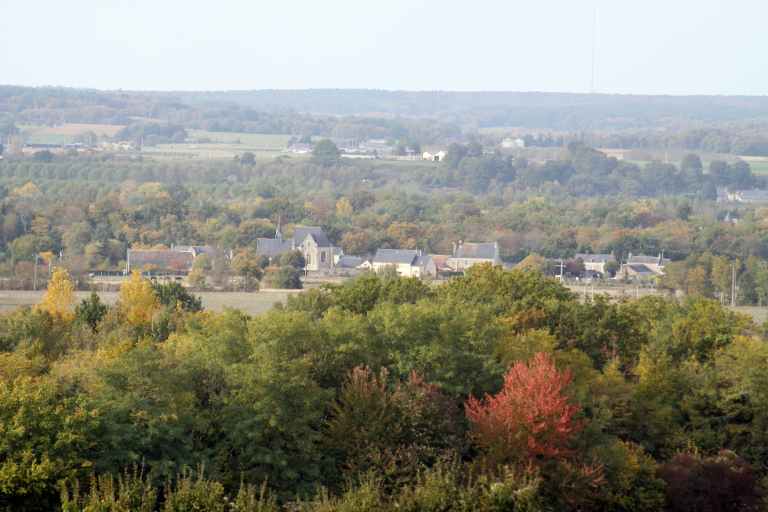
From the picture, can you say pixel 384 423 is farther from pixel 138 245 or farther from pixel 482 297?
pixel 138 245

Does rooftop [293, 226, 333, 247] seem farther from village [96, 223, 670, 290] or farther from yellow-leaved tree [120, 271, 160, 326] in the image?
yellow-leaved tree [120, 271, 160, 326]

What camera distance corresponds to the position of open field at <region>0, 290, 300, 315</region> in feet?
189

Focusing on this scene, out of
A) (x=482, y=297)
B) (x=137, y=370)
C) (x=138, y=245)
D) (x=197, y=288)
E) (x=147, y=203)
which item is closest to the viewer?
(x=137, y=370)

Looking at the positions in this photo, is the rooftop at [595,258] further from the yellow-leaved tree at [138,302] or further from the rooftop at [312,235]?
the yellow-leaved tree at [138,302]

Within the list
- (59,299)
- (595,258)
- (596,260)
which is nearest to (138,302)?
(59,299)

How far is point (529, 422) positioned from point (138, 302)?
21.1 metres

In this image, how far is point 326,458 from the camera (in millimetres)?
29312

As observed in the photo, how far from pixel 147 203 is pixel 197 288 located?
1465 inches

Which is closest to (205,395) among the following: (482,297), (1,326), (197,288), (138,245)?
(1,326)

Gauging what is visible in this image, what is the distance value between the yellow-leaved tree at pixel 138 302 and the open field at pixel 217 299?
6.20 metres

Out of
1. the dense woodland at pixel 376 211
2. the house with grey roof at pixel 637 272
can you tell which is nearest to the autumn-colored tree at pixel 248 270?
the dense woodland at pixel 376 211

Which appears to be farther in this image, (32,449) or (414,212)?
(414,212)

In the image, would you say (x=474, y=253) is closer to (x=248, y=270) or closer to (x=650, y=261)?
(x=650, y=261)

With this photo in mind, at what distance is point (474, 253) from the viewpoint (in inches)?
3807
